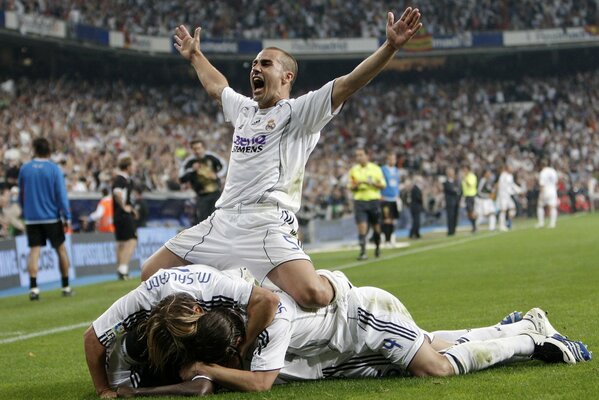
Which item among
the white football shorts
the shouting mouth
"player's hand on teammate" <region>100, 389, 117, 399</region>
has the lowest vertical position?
"player's hand on teammate" <region>100, 389, 117, 399</region>

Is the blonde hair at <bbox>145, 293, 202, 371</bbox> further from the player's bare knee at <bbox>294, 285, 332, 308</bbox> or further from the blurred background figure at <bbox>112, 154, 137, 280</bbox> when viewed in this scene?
the blurred background figure at <bbox>112, 154, 137, 280</bbox>

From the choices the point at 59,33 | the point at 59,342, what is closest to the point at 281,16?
the point at 59,33

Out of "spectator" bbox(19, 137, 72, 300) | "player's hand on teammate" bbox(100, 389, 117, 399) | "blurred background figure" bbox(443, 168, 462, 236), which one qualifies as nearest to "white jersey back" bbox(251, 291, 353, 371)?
"player's hand on teammate" bbox(100, 389, 117, 399)

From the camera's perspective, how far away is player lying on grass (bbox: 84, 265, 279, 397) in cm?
533

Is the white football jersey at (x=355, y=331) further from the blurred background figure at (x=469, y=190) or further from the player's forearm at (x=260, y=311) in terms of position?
the blurred background figure at (x=469, y=190)

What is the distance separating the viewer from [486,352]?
593 cm

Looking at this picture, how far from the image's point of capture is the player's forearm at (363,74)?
6234 millimetres

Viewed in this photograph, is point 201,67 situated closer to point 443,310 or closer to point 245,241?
point 245,241

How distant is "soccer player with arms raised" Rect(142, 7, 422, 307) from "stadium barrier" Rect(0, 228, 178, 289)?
10.2 metres

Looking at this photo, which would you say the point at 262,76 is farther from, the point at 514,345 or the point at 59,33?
the point at 59,33

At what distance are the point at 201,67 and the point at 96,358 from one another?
338cm

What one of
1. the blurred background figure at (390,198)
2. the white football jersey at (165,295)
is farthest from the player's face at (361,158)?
the white football jersey at (165,295)

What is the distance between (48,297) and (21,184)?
180 cm

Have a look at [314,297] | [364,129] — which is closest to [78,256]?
[314,297]
